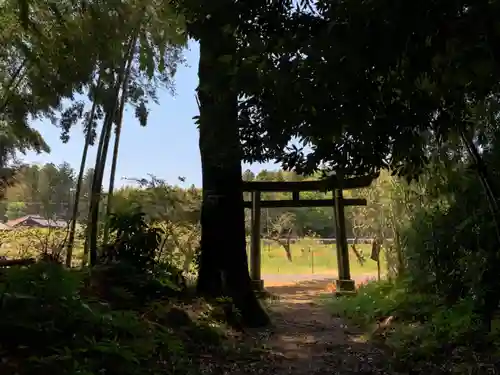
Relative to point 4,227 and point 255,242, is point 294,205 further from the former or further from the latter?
point 4,227

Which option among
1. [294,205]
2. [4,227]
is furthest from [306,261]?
[4,227]

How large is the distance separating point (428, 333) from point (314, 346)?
103cm

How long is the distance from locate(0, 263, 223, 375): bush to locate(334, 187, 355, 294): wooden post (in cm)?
560

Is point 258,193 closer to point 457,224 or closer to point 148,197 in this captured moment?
point 148,197

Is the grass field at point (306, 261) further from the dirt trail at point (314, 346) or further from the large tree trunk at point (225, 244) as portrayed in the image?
the large tree trunk at point (225, 244)

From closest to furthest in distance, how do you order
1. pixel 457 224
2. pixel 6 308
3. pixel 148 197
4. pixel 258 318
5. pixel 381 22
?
pixel 381 22, pixel 6 308, pixel 457 224, pixel 258 318, pixel 148 197

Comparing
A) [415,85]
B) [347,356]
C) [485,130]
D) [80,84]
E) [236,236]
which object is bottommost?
[347,356]

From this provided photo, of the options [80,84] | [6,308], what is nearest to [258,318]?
[6,308]

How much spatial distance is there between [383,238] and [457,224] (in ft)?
11.4

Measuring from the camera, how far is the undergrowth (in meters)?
3.57

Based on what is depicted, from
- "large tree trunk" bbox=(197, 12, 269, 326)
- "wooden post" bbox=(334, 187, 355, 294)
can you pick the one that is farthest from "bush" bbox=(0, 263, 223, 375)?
"wooden post" bbox=(334, 187, 355, 294)

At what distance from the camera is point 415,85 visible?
2.43 meters

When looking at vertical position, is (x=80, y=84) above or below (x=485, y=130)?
above

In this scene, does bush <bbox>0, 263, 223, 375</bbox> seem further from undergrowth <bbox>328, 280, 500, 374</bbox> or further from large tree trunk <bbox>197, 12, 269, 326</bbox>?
large tree trunk <bbox>197, 12, 269, 326</bbox>
